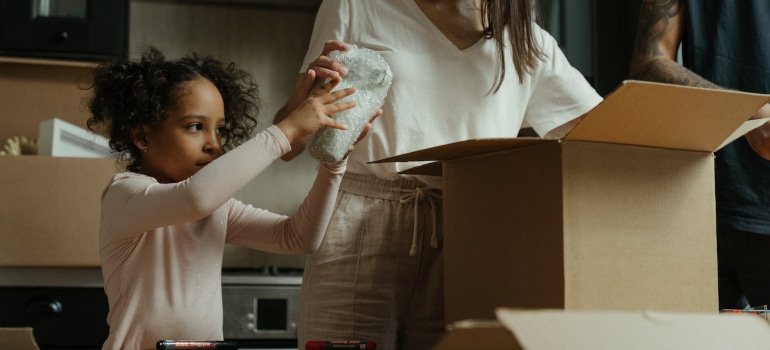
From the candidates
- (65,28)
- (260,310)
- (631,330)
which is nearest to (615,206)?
(631,330)

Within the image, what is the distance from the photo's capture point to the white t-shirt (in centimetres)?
118

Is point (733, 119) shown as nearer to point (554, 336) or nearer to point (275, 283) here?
point (554, 336)

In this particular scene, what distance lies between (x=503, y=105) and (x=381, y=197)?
0.22 meters

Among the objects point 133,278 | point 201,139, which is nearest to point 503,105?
point 201,139

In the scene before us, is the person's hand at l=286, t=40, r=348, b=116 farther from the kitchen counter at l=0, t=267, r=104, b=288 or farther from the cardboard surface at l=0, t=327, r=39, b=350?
the kitchen counter at l=0, t=267, r=104, b=288

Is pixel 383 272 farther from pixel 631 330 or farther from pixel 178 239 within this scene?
pixel 631 330

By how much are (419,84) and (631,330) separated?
62cm

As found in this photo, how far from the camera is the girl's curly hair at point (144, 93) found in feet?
4.03

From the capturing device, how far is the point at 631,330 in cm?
65

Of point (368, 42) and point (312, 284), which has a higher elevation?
point (368, 42)

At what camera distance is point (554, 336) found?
61 cm

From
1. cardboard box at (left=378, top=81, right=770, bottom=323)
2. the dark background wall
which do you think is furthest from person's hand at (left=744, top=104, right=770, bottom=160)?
the dark background wall

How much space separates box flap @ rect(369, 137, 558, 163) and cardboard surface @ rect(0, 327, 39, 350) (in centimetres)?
44

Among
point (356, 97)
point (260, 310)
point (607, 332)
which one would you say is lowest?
point (260, 310)
